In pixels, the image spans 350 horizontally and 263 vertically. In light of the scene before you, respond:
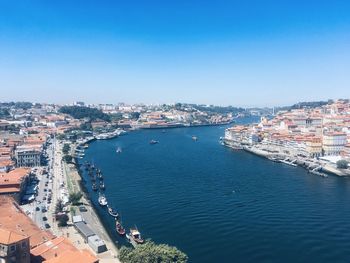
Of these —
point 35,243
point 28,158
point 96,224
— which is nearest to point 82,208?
point 96,224

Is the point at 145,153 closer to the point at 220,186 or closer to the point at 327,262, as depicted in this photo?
the point at 220,186

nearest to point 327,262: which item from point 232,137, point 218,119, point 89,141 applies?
point 232,137

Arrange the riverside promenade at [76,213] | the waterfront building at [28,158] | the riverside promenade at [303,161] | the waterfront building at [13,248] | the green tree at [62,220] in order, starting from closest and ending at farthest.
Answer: the waterfront building at [13,248] < the riverside promenade at [76,213] < the green tree at [62,220] < the riverside promenade at [303,161] < the waterfront building at [28,158]

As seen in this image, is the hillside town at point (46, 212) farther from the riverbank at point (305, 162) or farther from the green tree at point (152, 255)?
the riverbank at point (305, 162)

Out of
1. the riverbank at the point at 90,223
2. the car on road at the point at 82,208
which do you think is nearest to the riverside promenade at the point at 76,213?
the riverbank at the point at 90,223

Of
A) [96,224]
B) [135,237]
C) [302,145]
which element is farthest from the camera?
[302,145]

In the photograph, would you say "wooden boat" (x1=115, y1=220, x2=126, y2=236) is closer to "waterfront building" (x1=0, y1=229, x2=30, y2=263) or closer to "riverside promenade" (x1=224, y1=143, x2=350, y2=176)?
"waterfront building" (x1=0, y1=229, x2=30, y2=263)

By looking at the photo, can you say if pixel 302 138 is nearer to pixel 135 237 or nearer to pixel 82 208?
pixel 82 208

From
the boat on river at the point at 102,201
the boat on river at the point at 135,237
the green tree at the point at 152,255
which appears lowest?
the boat on river at the point at 135,237
